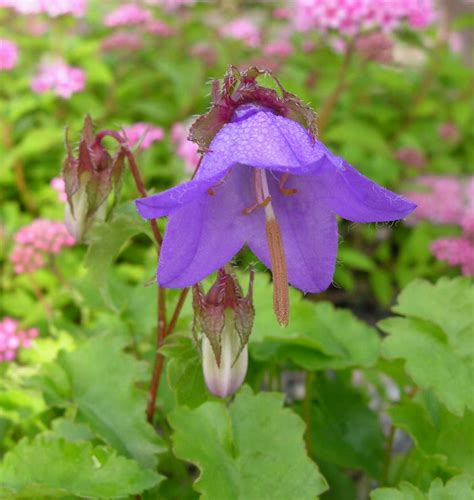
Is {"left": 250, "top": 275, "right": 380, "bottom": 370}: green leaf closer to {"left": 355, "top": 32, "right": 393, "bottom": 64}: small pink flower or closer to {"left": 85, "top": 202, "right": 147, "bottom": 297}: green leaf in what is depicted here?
{"left": 85, "top": 202, "right": 147, "bottom": 297}: green leaf

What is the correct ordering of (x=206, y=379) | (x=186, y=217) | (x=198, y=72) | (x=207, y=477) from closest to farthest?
(x=186, y=217) < (x=206, y=379) < (x=207, y=477) < (x=198, y=72)

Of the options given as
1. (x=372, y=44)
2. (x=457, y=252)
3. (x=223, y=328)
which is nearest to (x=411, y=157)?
(x=372, y=44)

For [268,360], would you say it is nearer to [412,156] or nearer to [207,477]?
[207,477]

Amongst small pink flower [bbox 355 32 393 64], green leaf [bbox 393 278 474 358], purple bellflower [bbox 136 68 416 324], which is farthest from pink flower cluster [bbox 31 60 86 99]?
purple bellflower [bbox 136 68 416 324]

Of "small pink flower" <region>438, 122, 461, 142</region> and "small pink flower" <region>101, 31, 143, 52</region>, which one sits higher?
"small pink flower" <region>101, 31, 143, 52</region>

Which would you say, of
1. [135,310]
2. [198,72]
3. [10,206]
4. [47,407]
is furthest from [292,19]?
[47,407]

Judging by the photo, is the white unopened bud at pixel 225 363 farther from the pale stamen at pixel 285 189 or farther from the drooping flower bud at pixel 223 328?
the pale stamen at pixel 285 189
